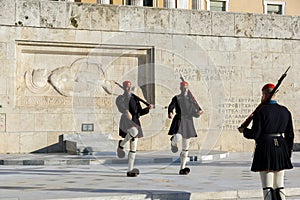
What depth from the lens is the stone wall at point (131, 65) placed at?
18.2 meters

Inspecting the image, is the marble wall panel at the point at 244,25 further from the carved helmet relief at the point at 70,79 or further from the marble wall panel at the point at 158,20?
the carved helmet relief at the point at 70,79

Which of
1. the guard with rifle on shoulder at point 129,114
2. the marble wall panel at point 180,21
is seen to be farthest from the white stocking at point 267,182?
the marble wall panel at point 180,21

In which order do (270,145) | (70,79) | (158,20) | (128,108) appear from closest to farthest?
(270,145) < (128,108) < (70,79) < (158,20)

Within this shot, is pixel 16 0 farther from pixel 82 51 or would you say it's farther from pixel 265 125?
pixel 265 125

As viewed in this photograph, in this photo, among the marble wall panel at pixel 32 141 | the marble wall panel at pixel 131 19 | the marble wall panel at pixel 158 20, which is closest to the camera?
the marble wall panel at pixel 32 141

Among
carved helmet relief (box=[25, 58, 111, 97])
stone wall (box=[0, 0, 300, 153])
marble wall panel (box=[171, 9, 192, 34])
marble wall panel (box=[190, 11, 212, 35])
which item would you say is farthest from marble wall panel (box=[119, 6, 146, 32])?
marble wall panel (box=[190, 11, 212, 35])

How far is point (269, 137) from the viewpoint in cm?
786

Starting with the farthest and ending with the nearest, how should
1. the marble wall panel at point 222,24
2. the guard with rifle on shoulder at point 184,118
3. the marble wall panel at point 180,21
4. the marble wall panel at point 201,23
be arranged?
the marble wall panel at point 222,24
the marble wall panel at point 201,23
the marble wall panel at point 180,21
the guard with rifle on shoulder at point 184,118

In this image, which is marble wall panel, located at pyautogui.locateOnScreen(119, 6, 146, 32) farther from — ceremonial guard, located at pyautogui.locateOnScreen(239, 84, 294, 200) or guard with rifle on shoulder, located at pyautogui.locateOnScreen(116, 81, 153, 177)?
ceremonial guard, located at pyautogui.locateOnScreen(239, 84, 294, 200)

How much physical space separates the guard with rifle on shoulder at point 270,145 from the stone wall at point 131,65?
10.1 m

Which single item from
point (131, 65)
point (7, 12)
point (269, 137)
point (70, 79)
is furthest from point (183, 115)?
point (7, 12)

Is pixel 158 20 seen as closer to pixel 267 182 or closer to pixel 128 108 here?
pixel 128 108

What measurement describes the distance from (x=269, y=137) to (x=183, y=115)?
480cm

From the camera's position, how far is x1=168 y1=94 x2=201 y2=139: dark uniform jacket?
1238cm
